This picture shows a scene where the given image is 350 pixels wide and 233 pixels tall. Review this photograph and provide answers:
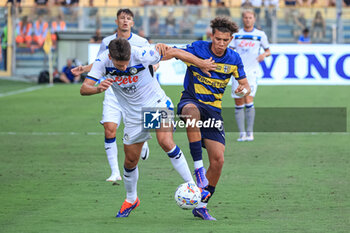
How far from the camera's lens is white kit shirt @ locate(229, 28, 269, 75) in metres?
15.0

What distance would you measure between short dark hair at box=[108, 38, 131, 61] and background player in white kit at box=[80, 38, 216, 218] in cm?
2

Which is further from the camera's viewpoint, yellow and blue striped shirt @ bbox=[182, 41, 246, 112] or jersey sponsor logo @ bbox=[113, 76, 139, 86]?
yellow and blue striped shirt @ bbox=[182, 41, 246, 112]

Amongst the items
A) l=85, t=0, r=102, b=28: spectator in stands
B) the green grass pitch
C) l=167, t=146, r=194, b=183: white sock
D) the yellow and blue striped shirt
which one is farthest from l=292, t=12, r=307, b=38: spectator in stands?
l=167, t=146, r=194, b=183: white sock

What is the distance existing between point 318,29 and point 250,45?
16461 mm

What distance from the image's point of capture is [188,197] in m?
7.25

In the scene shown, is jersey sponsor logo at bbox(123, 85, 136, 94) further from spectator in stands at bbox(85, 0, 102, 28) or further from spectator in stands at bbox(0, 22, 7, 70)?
spectator in stands at bbox(0, 22, 7, 70)

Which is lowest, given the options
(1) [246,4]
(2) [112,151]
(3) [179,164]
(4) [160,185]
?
(4) [160,185]

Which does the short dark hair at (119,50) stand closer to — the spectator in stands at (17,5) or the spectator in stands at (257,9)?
the spectator in stands at (257,9)

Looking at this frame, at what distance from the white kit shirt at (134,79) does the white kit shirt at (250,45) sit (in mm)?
7318

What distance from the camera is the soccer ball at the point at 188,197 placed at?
7246 mm

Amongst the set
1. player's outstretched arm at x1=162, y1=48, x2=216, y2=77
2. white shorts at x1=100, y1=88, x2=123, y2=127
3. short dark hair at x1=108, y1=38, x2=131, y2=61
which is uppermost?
short dark hair at x1=108, y1=38, x2=131, y2=61

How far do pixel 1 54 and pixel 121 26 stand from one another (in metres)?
23.0

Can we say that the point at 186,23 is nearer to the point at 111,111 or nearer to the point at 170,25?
the point at 170,25

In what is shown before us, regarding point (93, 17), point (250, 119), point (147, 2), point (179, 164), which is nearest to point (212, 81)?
point (179, 164)
